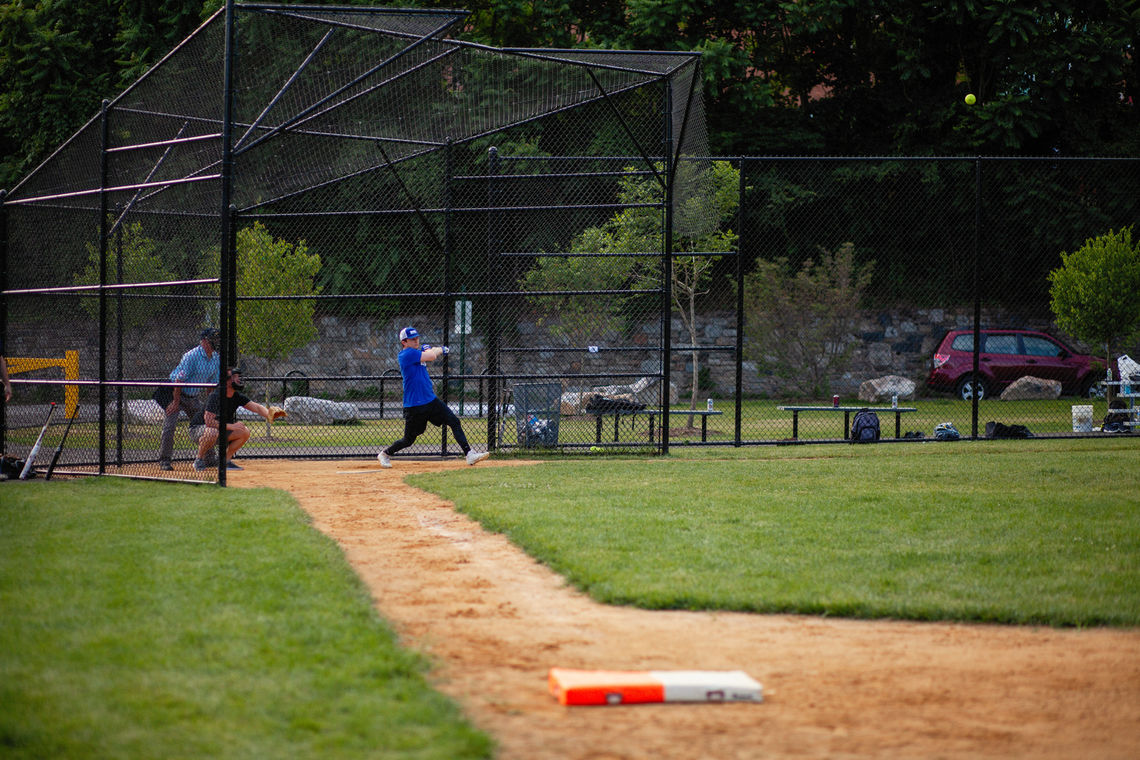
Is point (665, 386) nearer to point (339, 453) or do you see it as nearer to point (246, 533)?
point (339, 453)

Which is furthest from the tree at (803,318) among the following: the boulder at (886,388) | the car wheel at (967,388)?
the car wheel at (967,388)

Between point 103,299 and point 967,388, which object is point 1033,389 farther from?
point 103,299

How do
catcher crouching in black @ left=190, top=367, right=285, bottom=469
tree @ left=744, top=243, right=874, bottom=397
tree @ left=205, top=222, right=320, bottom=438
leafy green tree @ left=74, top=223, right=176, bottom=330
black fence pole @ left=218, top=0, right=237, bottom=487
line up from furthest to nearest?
tree @ left=744, top=243, right=874, bottom=397 < tree @ left=205, top=222, right=320, bottom=438 < leafy green tree @ left=74, top=223, right=176, bottom=330 < catcher crouching in black @ left=190, top=367, right=285, bottom=469 < black fence pole @ left=218, top=0, right=237, bottom=487

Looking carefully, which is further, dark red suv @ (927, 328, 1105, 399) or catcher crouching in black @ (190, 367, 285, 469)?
dark red suv @ (927, 328, 1105, 399)

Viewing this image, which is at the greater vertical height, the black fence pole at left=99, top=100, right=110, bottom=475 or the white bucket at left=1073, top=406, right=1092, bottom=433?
the black fence pole at left=99, top=100, right=110, bottom=475

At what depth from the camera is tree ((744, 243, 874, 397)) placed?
2112cm

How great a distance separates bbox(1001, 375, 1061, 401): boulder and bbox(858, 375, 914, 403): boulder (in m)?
1.95

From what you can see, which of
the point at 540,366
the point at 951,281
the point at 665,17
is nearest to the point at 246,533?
the point at 540,366

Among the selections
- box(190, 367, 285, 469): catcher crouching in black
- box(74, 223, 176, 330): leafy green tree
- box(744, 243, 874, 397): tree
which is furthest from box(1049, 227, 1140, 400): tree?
box(74, 223, 176, 330): leafy green tree

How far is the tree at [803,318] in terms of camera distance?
21.1m

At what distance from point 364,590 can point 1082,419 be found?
11.6m

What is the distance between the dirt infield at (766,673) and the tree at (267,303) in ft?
34.0

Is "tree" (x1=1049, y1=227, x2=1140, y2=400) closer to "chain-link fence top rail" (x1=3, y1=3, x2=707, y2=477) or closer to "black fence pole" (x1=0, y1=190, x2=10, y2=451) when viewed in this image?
"chain-link fence top rail" (x1=3, y1=3, x2=707, y2=477)

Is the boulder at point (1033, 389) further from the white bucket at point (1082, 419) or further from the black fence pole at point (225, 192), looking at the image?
the black fence pole at point (225, 192)
